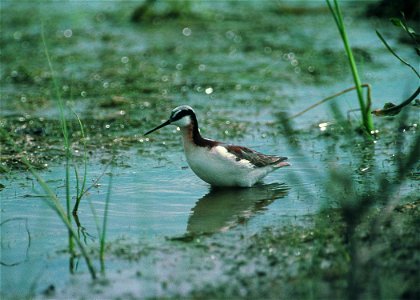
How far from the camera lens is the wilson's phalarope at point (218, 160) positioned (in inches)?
352

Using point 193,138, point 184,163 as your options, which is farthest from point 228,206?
point 184,163

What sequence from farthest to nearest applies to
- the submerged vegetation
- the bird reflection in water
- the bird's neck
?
the bird's neck, the bird reflection in water, the submerged vegetation

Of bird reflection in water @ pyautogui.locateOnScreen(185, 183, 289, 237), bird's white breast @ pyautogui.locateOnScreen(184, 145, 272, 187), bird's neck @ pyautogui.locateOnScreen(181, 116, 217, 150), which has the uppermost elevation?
bird's neck @ pyautogui.locateOnScreen(181, 116, 217, 150)

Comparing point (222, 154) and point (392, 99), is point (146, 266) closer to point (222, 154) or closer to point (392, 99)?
point (222, 154)

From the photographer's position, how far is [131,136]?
10984 millimetres

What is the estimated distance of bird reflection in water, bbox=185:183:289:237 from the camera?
7.76 metres

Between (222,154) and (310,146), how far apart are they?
5.77 feet

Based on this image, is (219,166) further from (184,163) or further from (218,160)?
(184,163)

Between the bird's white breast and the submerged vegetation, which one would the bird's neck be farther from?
the submerged vegetation

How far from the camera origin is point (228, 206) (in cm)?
850

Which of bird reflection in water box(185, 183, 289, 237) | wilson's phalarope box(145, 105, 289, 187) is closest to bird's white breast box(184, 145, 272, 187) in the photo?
wilson's phalarope box(145, 105, 289, 187)

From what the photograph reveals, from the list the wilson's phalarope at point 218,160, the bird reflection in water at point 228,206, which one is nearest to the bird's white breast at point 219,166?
the wilson's phalarope at point 218,160

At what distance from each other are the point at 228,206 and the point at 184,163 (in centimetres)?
156

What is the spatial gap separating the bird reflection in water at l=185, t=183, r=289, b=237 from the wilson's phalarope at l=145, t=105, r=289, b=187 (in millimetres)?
134
